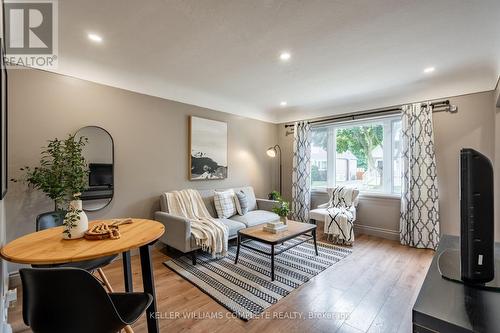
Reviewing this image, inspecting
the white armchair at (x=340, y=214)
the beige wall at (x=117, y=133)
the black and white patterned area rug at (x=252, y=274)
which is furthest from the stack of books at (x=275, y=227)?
the beige wall at (x=117, y=133)

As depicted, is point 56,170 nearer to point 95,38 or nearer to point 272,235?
point 95,38

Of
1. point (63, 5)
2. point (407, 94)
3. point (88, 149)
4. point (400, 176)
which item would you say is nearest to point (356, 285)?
point (400, 176)

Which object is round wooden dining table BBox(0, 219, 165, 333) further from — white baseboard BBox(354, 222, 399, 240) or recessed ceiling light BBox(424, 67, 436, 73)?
white baseboard BBox(354, 222, 399, 240)

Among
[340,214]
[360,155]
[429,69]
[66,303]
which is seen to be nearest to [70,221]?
[66,303]

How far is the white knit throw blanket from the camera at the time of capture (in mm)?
A: 2887

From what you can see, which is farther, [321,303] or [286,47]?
[286,47]

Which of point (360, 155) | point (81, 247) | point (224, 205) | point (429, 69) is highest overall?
point (429, 69)

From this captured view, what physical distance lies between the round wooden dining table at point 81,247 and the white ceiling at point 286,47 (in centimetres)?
174

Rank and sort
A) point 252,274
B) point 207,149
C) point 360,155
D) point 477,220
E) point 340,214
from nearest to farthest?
1. point 477,220
2. point 252,274
3. point 340,214
4. point 207,149
5. point 360,155

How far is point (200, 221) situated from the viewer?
10.7 feet

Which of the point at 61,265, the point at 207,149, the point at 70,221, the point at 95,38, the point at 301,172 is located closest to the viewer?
the point at 70,221

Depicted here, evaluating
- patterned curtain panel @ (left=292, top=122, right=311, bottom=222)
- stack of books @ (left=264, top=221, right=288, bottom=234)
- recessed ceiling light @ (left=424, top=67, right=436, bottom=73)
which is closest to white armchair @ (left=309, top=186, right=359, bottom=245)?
patterned curtain panel @ (left=292, top=122, right=311, bottom=222)

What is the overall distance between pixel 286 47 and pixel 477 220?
219cm

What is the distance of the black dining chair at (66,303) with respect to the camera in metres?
0.97
